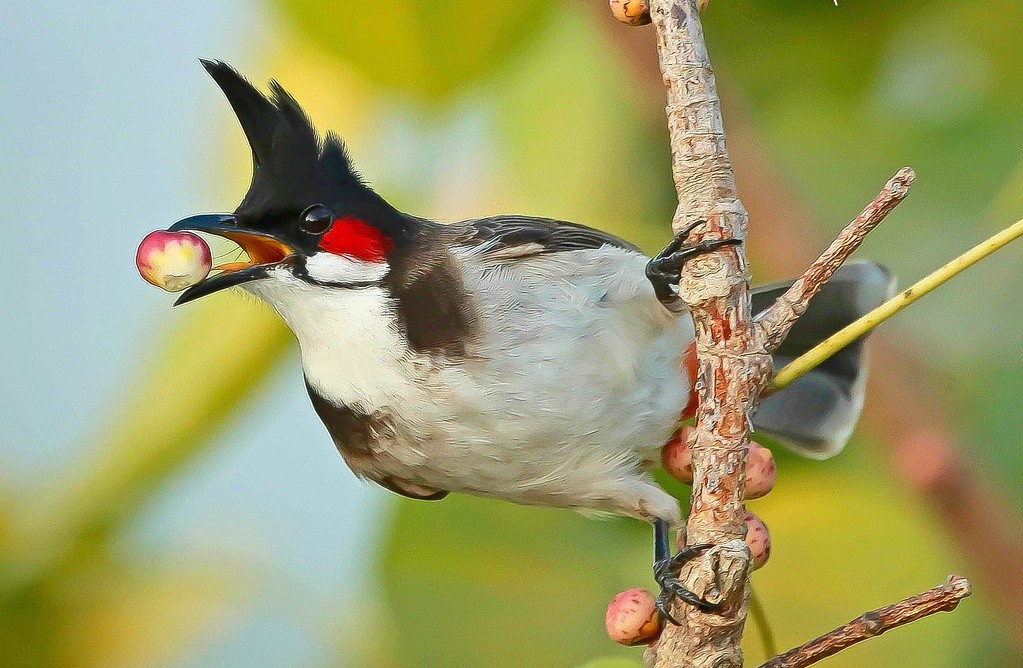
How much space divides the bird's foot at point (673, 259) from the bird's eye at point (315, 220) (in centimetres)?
40

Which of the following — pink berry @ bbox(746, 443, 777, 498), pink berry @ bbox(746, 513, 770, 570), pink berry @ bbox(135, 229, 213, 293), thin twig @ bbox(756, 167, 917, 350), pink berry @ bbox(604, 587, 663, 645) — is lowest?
pink berry @ bbox(604, 587, 663, 645)

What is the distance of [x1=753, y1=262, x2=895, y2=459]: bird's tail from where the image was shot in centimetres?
170

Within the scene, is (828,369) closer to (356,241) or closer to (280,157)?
(356,241)

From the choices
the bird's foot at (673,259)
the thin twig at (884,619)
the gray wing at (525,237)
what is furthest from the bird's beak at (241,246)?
the thin twig at (884,619)

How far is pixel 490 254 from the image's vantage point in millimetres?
1448

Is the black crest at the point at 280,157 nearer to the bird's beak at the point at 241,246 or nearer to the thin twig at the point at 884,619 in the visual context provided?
the bird's beak at the point at 241,246

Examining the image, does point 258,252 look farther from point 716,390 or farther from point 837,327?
point 837,327

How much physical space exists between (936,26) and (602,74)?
597 millimetres

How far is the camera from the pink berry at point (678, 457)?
1.40 metres

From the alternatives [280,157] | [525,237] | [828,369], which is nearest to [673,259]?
[525,237]

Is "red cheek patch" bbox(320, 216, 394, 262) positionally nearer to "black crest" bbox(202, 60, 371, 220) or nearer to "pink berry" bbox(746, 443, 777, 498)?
"black crest" bbox(202, 60, 371, 220)

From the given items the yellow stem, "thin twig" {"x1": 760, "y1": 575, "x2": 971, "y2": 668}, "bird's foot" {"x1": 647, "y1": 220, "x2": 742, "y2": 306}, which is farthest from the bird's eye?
"thin twig" {"x1": 760, "y1": 575, "x2": 971, "y2": 668}

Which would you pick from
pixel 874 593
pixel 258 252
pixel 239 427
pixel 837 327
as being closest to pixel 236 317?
pixel 239 427

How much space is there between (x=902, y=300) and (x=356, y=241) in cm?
71
